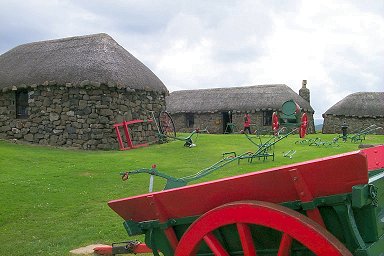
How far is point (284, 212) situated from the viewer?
2514mm

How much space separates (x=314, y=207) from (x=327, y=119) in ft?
123

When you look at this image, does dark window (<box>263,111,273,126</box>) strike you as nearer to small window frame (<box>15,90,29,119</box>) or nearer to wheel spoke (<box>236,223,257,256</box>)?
small window frame (<box>15,90,29,119</box>)

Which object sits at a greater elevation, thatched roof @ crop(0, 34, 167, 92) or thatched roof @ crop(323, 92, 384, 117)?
thatched roof @ crop(0, 34, 167, 92)

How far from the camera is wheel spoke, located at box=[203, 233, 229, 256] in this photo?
290 cm

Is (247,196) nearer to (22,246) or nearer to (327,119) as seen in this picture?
(22,246)

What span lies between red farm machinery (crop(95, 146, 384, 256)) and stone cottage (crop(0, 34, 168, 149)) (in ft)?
49.5

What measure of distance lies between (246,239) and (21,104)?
18.7 m

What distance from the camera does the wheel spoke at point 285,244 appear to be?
8.43ft

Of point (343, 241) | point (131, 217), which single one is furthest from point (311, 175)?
point (131, 217)

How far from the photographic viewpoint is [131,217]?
11.4ft

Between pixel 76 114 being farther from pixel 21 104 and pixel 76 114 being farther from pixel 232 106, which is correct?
pixel 232 106

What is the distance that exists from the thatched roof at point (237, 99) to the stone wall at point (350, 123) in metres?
1.77

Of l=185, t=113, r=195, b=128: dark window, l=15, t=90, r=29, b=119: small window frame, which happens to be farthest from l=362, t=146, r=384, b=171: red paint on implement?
l=185, t=113, r=195, b=128: dark window

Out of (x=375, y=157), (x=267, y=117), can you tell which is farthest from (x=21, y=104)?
(x=267, y=117)
